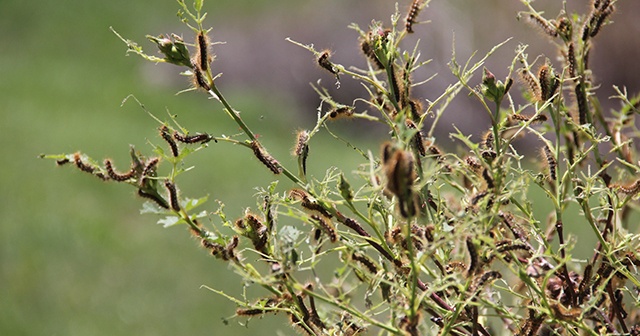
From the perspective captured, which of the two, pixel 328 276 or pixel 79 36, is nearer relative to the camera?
pixel 328 276

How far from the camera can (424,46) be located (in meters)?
5.49

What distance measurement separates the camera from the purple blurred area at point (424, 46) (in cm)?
498

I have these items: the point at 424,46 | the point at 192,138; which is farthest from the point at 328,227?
the point at 424,46

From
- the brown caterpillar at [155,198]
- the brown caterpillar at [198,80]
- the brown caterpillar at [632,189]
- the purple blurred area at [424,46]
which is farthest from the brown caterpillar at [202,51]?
the purple blurred area at [424,46]

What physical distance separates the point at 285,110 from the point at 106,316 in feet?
9.98

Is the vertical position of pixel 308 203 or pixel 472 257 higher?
pixel 308 203

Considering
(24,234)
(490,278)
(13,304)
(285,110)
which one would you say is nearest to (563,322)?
(490,278)

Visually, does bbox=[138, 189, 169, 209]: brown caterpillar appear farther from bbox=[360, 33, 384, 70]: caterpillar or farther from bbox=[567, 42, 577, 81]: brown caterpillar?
bbox=[567, 42, 577, 81]: brown caterpillar

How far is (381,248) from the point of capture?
661 mm

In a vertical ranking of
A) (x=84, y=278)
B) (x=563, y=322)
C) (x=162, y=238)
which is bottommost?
(x=563, y=322)

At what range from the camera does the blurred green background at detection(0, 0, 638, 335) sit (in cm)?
301

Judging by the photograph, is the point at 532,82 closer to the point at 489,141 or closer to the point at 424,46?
the point at 489,141

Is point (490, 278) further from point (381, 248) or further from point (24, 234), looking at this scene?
point (24, 234)

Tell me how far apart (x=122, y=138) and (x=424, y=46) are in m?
2.11
